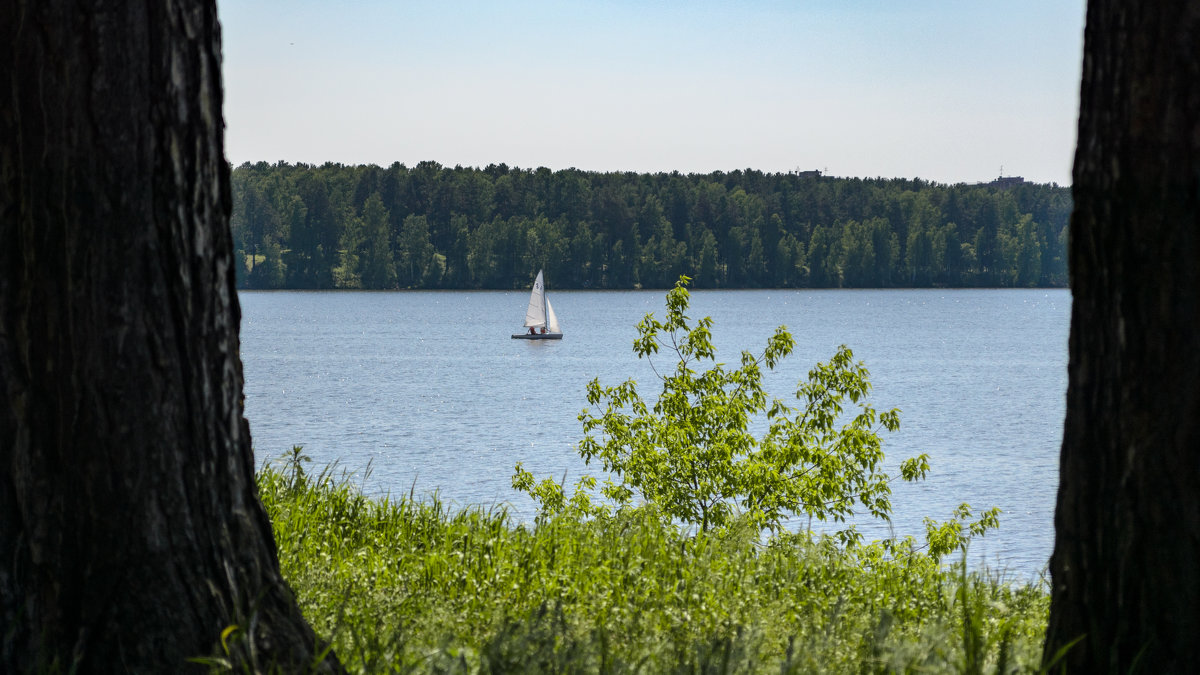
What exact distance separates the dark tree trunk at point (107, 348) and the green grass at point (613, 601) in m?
0.53

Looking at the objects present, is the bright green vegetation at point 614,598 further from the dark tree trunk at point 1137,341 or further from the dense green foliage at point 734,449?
the dense green foliage at point 734,449

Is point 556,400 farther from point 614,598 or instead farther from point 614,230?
point 614,230

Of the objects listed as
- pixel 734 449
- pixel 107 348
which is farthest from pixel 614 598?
pixel 734 449

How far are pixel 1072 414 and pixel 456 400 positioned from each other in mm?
38258

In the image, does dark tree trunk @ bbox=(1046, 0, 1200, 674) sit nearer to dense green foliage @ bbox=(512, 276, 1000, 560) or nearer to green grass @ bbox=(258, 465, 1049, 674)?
green grass @ bbox=(258, 465, 1049, 674)

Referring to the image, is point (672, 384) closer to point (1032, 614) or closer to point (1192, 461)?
point (1032, 614)

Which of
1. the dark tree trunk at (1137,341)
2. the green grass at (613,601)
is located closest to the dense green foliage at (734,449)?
the green grass at (613,601)

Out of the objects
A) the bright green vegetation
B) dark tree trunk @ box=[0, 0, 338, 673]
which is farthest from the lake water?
dark tree trunk @ box=[0, 0, 338, 673]

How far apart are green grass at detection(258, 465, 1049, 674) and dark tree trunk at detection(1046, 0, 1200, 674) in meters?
0.33

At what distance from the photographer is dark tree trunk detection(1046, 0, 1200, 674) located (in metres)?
2.58

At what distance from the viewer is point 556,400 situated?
40344mm

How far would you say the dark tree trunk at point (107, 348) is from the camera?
284cm

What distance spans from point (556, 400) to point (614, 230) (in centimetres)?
11098

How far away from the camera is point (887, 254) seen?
520 ft
